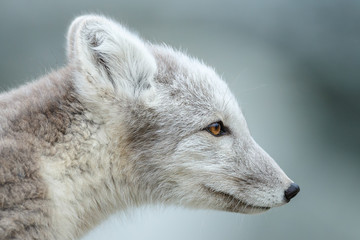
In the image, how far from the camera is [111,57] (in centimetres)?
263

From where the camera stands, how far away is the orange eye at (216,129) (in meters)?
2.79

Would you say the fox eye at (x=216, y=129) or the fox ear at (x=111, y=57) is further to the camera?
the fox eye at (x=216, y=129)

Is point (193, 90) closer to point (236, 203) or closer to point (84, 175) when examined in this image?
point (236, 203)

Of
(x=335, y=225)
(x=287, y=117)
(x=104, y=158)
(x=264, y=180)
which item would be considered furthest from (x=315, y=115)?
(x=104, y=158)

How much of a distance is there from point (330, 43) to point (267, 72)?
0.86 m

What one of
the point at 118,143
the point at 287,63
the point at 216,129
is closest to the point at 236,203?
the point at 216,129

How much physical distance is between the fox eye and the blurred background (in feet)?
10.2

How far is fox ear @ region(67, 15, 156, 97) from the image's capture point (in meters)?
2.53

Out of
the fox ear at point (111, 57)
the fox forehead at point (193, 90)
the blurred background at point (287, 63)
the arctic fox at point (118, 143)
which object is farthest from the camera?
the blurred background at point (287, 63)

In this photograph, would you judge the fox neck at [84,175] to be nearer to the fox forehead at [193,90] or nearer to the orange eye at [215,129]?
the fox forehead at [193,90]

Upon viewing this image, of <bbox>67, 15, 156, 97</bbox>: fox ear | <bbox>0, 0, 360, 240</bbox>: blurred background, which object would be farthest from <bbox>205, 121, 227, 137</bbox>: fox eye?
<bbox>0, 0, 360, 240</bbox>: blurred background

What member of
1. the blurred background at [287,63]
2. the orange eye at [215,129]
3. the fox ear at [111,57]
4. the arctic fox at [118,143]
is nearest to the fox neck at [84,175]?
the arctic fox at [118,143]

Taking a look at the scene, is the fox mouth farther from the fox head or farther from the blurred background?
the blurred background

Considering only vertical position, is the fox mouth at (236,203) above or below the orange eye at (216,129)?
below
